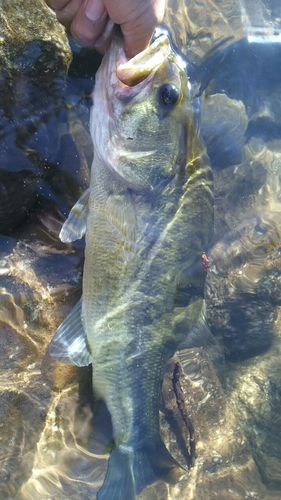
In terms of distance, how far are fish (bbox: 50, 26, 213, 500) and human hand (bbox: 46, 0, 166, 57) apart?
3.5 inches

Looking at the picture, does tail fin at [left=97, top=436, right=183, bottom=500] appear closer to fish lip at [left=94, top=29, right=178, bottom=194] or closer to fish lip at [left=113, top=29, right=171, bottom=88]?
fish lip at [left=94, top=29, right=178, bottom=194]

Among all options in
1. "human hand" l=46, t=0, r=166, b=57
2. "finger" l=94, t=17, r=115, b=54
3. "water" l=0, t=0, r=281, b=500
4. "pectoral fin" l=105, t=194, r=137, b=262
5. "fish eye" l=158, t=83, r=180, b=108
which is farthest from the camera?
"water" l=0, t=0, r=281, b=500

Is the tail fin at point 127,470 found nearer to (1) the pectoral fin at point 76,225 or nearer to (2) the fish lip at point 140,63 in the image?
(1) the pectoral fin at point 76,225

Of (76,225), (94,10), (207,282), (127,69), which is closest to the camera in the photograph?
(127,69)

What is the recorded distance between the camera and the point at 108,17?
2619mm

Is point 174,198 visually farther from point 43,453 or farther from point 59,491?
point 59,491

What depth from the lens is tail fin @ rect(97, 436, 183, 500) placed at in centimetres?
304

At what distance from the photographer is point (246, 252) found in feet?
16.5

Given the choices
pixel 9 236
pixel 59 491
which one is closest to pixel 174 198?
pixel 9 236

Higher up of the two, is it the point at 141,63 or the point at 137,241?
the point at 141,63

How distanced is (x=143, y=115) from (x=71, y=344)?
1734 mm

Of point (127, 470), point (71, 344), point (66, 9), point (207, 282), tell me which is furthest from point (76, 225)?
point (207, 282)

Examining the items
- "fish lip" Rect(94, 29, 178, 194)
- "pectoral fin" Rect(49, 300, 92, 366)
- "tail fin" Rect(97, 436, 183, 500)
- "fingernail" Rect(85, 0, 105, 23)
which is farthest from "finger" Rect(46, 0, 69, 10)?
"tail fin" Rect(97, 436, 183, 500)

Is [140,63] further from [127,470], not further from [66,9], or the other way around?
[127,470]
